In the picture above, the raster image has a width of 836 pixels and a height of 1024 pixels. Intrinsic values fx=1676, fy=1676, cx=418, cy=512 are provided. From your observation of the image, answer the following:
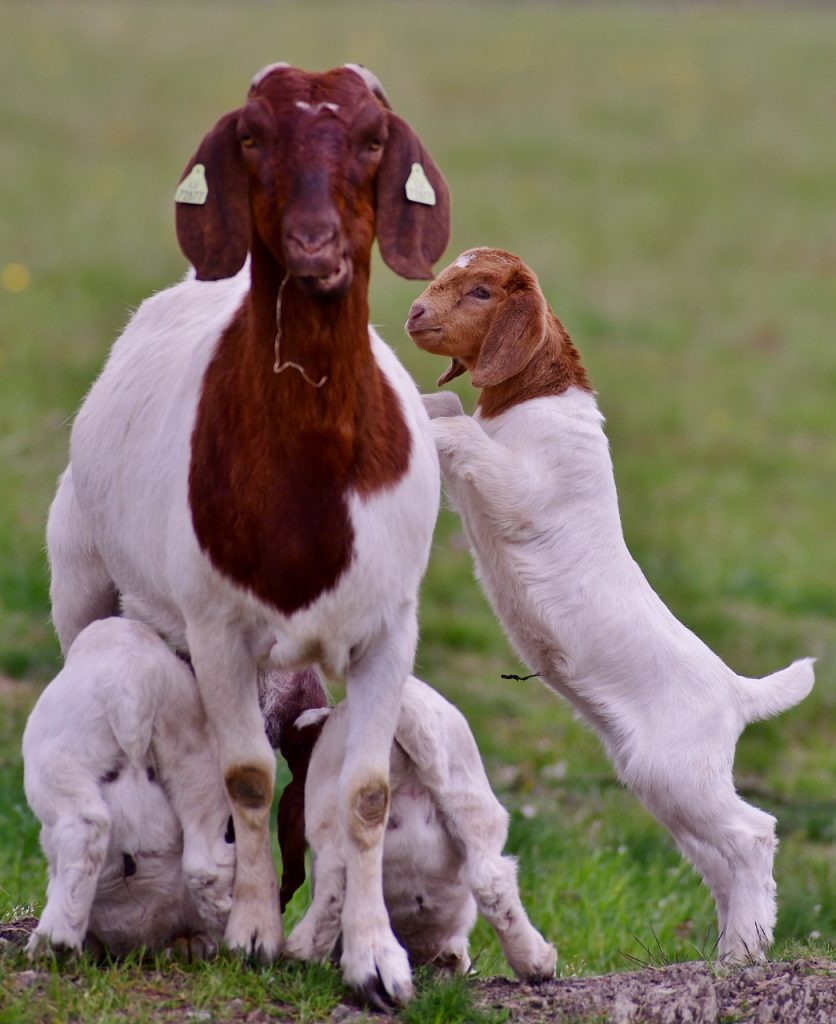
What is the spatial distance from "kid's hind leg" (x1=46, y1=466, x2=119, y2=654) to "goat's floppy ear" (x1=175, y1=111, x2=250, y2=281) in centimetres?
120

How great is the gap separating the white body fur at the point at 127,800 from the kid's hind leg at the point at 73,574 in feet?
1.51

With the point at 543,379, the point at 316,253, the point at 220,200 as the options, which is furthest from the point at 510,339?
the point at 316,253

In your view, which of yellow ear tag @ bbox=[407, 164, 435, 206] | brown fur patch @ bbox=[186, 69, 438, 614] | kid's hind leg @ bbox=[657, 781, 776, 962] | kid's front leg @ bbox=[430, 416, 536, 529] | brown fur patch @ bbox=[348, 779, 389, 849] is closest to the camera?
brown fur patch @ bbox=[186, 69, 438, 614]

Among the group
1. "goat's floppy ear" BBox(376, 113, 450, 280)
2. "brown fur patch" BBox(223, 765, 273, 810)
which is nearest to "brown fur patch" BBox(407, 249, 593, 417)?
"goat's floppy ear" BBox(376, 113, 450, 280)

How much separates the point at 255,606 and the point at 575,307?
12.5 m

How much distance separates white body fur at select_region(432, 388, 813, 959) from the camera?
4.75 m

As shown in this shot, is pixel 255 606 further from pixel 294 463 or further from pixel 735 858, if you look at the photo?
pixel 735 858

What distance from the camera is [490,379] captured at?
499 cm

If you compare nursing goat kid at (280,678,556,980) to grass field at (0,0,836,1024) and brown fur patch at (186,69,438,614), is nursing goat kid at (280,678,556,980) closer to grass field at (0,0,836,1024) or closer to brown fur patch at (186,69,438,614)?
grass field at (0,0,836,1024)

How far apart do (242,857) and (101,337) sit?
9.37 m

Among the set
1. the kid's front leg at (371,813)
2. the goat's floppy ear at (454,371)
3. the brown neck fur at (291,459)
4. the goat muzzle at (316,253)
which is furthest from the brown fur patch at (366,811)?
the goat's floppy ear at (454,371)

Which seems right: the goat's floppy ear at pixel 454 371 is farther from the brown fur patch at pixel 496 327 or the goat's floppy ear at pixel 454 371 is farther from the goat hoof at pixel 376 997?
the goat hoof at pixel 376 997

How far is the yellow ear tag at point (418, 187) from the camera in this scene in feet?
12.9

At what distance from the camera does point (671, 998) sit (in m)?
4.23
